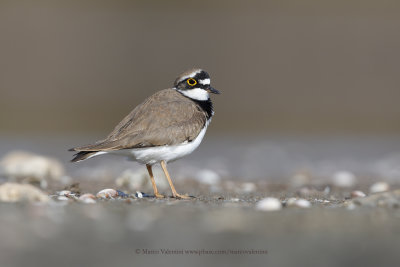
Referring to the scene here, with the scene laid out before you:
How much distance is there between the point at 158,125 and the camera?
6.86 metres

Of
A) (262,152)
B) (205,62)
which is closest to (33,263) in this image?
(262,152)

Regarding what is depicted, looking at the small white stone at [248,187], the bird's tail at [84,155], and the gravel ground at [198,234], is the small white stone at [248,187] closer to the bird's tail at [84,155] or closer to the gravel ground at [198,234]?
the bird's tail at [84,155]

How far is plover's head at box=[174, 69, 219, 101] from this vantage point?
7699mm

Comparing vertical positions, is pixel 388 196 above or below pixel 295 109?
below

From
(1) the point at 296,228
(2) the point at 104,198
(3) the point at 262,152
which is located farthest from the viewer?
(3) the point at 262,152

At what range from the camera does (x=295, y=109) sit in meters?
18.2

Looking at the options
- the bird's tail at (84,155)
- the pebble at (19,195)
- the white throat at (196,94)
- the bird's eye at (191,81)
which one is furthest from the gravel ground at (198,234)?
the bird's eye at (191,81)

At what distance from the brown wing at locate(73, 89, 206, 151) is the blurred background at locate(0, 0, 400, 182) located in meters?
7.06

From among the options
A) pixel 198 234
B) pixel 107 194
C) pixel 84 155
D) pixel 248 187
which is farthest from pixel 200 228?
pixel 248 187

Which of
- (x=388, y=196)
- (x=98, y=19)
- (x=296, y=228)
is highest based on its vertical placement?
(x=98, y=19)

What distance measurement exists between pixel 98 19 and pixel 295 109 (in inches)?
288

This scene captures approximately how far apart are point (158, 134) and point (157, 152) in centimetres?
18

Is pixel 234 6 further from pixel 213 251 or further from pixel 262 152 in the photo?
pixel 213 251

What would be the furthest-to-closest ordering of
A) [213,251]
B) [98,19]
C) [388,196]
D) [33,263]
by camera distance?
[98,19] → [388,196] → [213,251] → [33,263]
